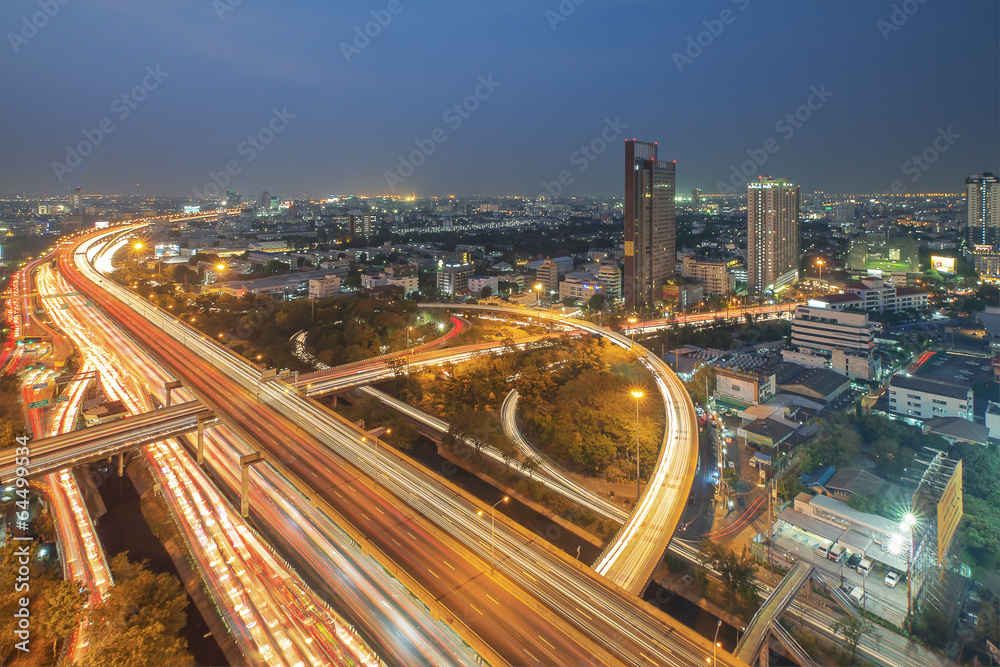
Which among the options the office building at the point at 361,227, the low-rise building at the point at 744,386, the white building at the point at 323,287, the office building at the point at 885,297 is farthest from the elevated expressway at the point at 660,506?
the office building at the point at 361,227

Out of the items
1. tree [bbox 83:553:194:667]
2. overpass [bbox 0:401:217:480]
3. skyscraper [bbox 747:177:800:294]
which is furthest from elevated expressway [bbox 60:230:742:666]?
skyscraper [bbox 747:177:800:294]

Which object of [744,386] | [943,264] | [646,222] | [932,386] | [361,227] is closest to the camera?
[932,386]

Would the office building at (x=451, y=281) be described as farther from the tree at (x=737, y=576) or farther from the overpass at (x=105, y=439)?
the tree at (x=737, y=576)

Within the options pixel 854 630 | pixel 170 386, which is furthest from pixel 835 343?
pixel 170 386

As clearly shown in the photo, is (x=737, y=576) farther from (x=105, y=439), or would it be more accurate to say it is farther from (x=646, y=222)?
(x=646, y=222)

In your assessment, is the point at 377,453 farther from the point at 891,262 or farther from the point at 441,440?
the point at 891,262

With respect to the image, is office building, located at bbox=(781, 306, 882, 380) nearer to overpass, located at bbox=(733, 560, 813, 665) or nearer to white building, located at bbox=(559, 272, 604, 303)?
overpass, located at bbox=(733, 560, 813, 665)
